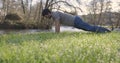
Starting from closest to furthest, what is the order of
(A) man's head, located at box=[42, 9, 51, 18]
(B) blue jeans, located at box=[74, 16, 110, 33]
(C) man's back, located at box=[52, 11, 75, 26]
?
(A) man's head, located at box=[42, 9, 51, 18] < (C) man's back, located at box=[52, 11, 75, 26] < (B) blue jeans, located at box=[74, 16, 110, 33]

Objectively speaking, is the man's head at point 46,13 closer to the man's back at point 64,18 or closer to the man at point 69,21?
the man at point 69,21

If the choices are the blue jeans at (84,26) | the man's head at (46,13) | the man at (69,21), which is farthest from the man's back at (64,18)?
the man's head at (46,13)

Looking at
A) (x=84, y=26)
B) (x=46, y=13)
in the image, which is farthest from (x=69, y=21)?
(x=46, y=13)

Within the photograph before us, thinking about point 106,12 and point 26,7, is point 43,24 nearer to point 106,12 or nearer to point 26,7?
point 26,7

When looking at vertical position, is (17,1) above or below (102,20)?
above

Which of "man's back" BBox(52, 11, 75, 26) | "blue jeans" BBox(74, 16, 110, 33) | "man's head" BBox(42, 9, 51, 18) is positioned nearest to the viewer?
"man's head" BBox(42, 9, 51, 18)

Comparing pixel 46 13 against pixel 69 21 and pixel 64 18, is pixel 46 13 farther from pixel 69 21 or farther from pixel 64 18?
pixel 69 21

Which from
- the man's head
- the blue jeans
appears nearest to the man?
the blue jeans

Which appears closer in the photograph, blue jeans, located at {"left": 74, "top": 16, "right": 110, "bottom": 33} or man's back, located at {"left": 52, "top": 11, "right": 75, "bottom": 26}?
man's back, located at {"left": 52, "top": 11, "right": 75, "bottom": 26}

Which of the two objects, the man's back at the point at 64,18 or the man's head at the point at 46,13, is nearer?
the man's head at the point at 46,13

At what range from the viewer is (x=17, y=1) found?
5934 centimetres

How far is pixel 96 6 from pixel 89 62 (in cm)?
7291

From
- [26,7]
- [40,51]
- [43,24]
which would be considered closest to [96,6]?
[26,7]

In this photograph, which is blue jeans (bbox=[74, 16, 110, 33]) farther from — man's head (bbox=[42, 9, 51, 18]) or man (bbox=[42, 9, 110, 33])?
man's head (bbox=[42, 9, 51, 18])
